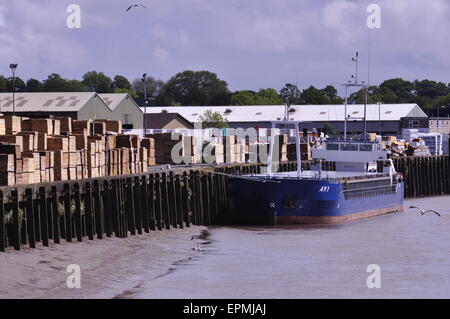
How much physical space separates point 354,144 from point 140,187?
83.2 feet

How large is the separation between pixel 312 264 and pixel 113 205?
8.68 metres

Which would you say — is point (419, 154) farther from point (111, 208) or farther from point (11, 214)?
point (11, 214)

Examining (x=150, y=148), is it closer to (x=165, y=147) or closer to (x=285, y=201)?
(x=165, y=147)

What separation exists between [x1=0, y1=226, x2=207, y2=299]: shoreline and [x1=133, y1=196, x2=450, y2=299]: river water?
79 cm

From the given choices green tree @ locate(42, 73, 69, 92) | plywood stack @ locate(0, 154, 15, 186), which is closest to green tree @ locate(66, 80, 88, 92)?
green tree @ locate(42, 73, 69, 92)

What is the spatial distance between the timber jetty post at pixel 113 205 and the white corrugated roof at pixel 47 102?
45.3 meters

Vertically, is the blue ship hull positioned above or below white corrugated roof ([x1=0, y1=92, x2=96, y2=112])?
below

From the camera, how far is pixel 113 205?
160ft

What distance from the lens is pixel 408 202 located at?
3509 inches

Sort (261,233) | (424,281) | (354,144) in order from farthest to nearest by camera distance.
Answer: (354,144)
(261,233)
(424,281)

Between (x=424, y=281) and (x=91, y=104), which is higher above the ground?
A: (x=91, y=104)

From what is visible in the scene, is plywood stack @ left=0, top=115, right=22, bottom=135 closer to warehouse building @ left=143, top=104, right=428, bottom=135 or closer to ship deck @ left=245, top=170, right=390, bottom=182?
ship deck @ left=245, top=170, right=390, bottom=182

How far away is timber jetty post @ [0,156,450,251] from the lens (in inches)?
1597

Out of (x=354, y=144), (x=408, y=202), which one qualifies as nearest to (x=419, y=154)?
(x=408, y=202)
